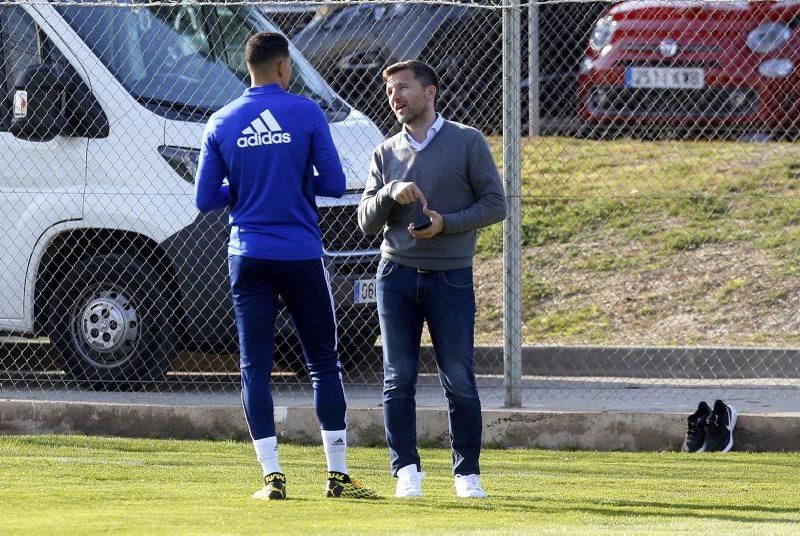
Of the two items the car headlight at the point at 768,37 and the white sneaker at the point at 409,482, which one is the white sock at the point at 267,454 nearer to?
the white sneaker at the point at 409,482

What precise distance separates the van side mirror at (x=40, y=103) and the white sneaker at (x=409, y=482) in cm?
363

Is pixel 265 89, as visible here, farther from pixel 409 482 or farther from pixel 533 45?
pixel 533 45

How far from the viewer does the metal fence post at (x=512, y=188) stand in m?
7.85

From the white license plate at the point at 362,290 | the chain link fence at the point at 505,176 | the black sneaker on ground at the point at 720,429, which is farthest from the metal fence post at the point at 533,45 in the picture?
the black sneaker on ground at the point at 720,429

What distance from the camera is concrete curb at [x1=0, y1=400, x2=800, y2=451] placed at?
7.62 m

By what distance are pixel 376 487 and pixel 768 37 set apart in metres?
5.90

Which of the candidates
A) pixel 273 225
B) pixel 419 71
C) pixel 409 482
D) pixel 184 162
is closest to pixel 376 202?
pixel 273 225

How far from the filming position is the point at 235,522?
5.07 m

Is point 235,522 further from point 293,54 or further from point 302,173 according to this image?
point 293,54

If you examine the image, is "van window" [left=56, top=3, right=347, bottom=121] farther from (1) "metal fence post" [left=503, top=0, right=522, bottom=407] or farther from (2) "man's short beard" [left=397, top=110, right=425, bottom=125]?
(2) "man's short beard" [left=397, top=110, right=425, bottom=125]

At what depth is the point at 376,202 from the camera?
19.2 feet

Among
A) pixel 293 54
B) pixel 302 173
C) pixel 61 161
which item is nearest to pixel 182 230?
pixel 61 161

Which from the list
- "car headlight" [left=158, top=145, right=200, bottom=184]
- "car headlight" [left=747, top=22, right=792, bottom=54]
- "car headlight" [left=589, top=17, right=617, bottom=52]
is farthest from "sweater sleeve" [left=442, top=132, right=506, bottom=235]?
"car headlight" [left=747, top=22, right=792, bottom=54]

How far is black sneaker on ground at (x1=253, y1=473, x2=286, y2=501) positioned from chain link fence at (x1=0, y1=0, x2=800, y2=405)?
250 centimetres
